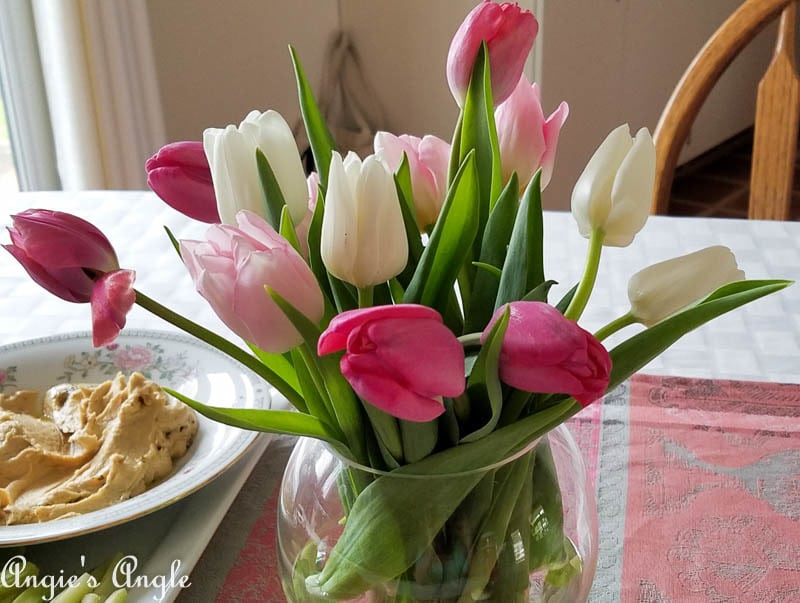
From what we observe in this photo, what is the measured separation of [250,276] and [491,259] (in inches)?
5.3

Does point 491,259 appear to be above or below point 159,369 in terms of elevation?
above

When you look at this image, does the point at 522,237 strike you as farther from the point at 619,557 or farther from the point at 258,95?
the point at 258,95

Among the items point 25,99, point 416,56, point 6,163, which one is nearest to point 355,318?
point 25,99

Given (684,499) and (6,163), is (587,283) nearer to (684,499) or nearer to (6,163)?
(684,499)

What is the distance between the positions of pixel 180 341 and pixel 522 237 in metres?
0.48

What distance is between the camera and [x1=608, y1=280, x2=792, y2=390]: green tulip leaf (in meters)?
0.39

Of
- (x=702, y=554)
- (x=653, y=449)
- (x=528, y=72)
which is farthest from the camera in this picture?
(x=528, y=72)

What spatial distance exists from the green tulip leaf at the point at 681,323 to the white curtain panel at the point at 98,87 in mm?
1469

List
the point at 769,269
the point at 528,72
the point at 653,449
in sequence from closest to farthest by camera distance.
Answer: the point at 653,449
the point at 769,269
the point at 528,72

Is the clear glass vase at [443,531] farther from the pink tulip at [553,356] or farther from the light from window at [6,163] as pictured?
the light from window at [6,163]

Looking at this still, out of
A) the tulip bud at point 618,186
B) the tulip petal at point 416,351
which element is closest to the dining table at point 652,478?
the tulip bud at point 618,186

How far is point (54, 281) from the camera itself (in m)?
0.37

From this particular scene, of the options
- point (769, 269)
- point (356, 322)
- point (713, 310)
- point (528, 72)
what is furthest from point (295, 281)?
point (528, 72)

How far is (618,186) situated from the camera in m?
0.39
